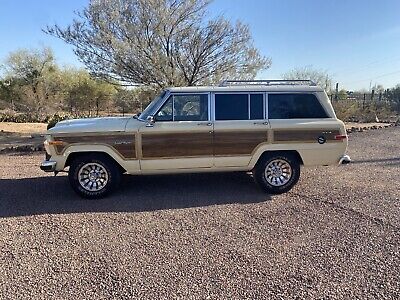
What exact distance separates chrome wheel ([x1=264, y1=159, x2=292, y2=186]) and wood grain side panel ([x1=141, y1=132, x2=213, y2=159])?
1125mm

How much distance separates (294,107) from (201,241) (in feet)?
10.0

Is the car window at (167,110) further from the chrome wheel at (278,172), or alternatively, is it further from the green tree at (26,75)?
the green tree at (26,75)

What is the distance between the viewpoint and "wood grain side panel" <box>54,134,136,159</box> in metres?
5.07

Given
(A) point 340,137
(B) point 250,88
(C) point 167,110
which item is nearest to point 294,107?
(B) point 250,88

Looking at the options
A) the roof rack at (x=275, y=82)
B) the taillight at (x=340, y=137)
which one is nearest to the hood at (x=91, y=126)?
the roof rack at (x=275, y=82)

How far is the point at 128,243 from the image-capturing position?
371 centimetres

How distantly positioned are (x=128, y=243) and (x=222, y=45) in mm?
9677

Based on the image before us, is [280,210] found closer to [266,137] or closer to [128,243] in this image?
[266,137]

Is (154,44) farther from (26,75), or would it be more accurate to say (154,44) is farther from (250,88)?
(26,75)

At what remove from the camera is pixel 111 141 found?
5.15 meters

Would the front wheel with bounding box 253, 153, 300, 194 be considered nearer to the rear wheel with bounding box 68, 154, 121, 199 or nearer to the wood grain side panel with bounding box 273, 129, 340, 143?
the wood grain side panel with bounding box 273, 129, 340, 143

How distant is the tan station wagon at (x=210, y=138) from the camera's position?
518cm

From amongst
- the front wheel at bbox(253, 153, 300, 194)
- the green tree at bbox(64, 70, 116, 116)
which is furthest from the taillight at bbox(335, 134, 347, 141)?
the green tree at bbox(64, 70, 116, 116)

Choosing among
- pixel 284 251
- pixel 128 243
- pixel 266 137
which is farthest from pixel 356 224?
pixel 128 243
